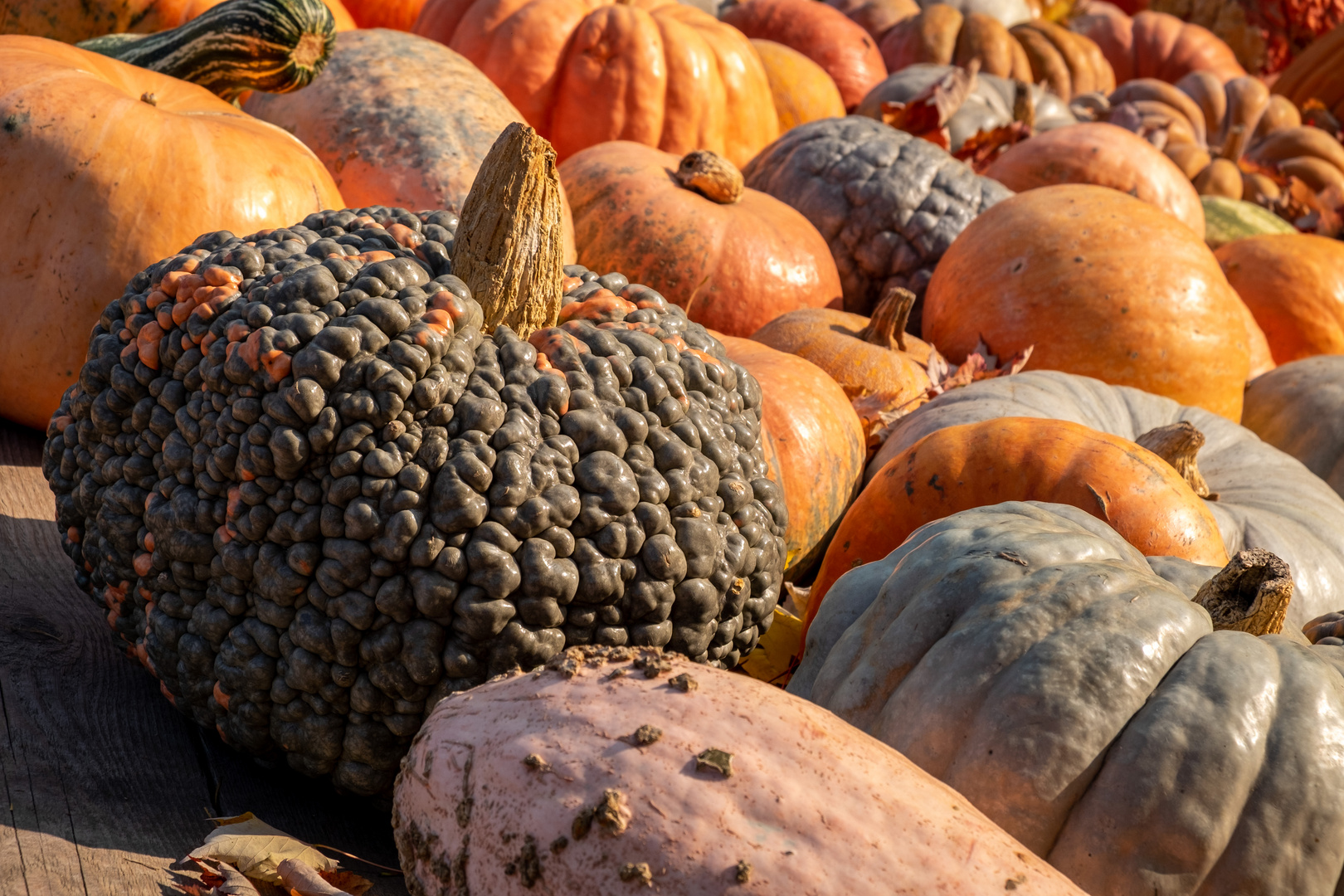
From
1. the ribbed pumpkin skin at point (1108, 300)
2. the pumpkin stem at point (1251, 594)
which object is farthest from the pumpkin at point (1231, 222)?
the pumpkin stem at point (1251, 594)

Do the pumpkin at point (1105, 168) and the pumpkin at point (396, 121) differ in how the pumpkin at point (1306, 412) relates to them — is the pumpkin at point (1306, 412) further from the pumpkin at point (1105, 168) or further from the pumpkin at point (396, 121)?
the pumpkin at point (396, 121)

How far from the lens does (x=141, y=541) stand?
2.09m

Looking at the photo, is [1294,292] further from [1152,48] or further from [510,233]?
[1152,48]

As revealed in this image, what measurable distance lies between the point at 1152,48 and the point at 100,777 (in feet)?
45.6

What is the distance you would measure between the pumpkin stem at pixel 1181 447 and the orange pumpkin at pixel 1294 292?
2769 mm

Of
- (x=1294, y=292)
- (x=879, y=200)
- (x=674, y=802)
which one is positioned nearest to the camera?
(x=674, y=802)

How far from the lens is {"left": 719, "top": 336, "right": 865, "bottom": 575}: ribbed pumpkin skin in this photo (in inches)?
126

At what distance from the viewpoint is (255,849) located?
5.82 feet

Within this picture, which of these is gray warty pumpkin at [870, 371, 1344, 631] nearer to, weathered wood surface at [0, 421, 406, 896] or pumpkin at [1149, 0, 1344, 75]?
weathered wood surface at [0, 421, 406, 896]

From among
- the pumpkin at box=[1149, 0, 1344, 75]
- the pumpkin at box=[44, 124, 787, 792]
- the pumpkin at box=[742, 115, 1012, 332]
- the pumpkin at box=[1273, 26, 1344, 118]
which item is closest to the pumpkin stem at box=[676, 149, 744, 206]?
the pumpkin at box=[742, 115, 1012, 332]

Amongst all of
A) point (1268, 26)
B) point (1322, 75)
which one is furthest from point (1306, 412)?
point (1268, 26)

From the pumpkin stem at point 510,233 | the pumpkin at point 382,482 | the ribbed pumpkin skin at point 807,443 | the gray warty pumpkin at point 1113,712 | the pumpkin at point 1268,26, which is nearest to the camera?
the gray warty pumpkin at point 1113,712

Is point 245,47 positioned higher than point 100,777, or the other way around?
point 245,47

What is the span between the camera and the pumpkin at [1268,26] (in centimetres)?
1370
